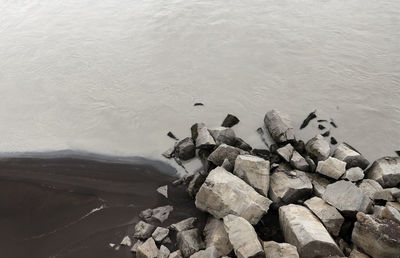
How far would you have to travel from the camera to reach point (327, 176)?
289 inches

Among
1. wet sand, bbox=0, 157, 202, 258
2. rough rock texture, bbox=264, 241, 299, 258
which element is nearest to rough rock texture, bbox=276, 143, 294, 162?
wet sand, bbox=0, 157, 202, 258

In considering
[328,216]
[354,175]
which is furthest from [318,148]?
[328,216]

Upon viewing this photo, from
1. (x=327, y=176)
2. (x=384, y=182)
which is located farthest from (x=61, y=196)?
(x=384, y=182)

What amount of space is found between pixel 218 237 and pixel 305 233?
146 centimetres

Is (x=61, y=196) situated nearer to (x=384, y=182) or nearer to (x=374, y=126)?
(x=384, y=182)

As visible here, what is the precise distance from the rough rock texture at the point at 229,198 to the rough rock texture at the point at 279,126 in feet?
5.96

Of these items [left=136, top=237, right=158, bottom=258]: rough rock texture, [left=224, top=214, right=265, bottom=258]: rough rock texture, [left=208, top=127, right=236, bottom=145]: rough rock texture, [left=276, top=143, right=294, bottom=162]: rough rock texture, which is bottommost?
[left=136, top=237, right=158, bottom=258]: rough rock texture

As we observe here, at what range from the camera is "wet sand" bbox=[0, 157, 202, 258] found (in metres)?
7.01

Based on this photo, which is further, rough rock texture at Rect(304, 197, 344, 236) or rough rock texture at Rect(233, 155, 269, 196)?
rough rock texture at Rect(233, 155, 269, 196)

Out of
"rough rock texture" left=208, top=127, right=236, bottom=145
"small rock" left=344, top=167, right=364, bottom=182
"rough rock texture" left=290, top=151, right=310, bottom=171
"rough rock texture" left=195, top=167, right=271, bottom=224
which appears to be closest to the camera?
"rough rock texture" left=195, top=167, right=271, bottom=224

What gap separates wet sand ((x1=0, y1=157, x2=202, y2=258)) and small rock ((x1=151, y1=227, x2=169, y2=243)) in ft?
1.04

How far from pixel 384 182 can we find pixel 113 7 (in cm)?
1233

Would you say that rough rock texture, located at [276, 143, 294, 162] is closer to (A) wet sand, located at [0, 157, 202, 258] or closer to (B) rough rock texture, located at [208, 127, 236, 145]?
(B) rough rock texture, located at [208, 127, 236, 145]

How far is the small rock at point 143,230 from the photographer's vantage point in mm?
6867
